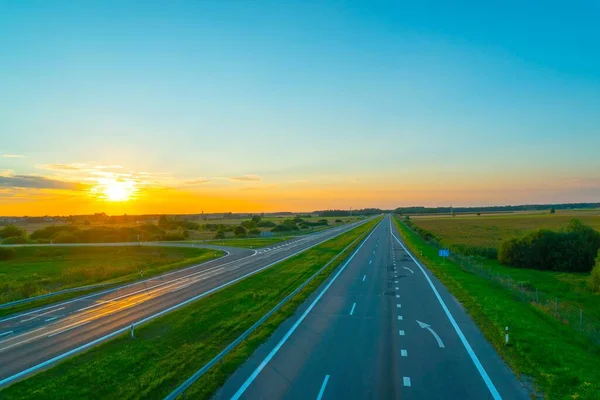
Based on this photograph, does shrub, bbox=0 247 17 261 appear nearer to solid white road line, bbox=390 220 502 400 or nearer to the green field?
the green field

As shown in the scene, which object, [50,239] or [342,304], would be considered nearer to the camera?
[342,304]

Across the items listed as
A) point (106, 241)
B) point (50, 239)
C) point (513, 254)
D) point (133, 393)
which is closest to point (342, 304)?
point (133, 393)

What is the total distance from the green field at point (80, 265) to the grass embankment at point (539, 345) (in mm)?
28476

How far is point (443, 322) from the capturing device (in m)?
18.5

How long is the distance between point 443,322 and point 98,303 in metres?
20.6

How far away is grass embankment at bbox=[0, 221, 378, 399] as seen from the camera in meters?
11.4

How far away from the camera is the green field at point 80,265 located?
113 feet

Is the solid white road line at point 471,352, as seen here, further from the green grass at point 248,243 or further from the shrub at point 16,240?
the shrub at point 16,240

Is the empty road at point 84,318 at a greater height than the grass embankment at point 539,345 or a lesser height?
lesser

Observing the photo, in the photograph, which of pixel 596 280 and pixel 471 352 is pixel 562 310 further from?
pixel 471 352

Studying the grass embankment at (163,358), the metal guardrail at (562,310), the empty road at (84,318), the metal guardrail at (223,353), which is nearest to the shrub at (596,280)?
the metal guardrail at (562,310)

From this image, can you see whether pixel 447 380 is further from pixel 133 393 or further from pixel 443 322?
pixel 133 393

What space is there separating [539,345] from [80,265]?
2064 inches

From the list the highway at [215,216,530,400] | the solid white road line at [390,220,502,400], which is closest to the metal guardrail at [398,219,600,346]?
the highway at [215,216,530,400]
